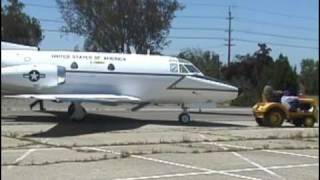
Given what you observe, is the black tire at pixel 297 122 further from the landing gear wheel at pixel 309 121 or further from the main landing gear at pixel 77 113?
the main landing gear at pixel 77 113

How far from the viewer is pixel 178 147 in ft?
48.3

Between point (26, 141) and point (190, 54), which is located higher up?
point (190, 54)

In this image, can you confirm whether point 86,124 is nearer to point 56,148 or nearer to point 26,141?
point 26,141

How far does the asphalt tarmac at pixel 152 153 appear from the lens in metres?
10.5

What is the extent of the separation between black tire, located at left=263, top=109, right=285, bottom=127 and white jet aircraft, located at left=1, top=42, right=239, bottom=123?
1617 millimetres

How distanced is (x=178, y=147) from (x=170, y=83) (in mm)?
9499

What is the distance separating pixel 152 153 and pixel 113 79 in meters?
10.8

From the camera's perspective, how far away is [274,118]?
23.3 metres

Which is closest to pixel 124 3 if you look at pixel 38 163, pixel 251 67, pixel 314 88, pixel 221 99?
pixel 251 67

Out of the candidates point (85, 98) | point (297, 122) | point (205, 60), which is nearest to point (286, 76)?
point (297, 122)

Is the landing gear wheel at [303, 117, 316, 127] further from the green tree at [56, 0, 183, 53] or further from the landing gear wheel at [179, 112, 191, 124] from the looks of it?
the green tree at [56, 0, 183, 53]

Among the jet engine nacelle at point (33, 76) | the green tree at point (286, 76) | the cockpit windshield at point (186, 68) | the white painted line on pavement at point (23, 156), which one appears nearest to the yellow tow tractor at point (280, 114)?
the green tree at point (286, 76)

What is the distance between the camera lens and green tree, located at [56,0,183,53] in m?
58.0

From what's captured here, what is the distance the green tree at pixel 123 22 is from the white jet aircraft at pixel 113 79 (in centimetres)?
3318
